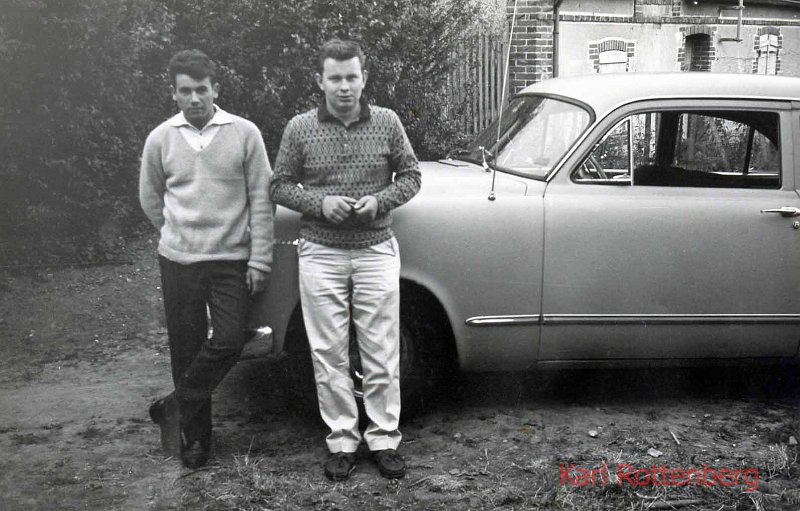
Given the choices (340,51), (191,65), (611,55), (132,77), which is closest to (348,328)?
(340,51)

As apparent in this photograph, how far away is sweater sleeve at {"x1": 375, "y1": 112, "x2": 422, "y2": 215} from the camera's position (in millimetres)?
3922

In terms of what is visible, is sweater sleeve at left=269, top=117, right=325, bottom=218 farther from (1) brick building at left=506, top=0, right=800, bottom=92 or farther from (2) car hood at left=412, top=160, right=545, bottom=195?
(1) brick building at left=506, top=0, right=800, bottom=92

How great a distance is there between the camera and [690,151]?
500 cm

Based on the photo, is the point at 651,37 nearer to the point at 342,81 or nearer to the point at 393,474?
the point at 342,81

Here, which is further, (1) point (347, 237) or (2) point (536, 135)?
(2) point (536, 135)

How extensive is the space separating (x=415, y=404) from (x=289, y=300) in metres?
0.89

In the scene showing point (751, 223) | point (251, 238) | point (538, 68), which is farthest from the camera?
point (538, 68)

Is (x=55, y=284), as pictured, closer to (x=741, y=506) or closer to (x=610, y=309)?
(x=610, y=309)

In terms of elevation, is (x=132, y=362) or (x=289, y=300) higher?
(x=289, y=300)

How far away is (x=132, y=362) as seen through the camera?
5.88 meters

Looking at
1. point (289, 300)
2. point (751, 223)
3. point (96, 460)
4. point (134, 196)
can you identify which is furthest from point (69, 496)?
point (134, 196)

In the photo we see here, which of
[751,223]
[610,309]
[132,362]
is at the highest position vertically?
[751,223]

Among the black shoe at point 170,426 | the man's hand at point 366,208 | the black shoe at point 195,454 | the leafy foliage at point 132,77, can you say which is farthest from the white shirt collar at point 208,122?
the leafy foliage at point 132,77

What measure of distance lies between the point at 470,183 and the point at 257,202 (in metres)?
1.19
